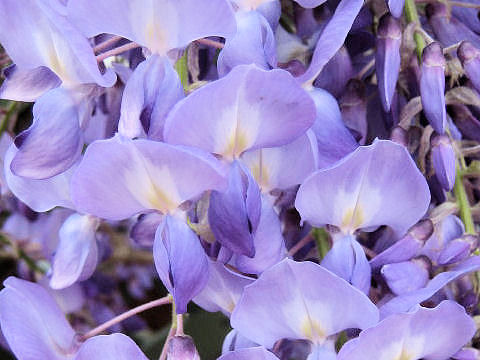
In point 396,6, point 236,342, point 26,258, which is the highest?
point 396,6

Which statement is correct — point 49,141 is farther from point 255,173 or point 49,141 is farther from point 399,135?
point 399,135

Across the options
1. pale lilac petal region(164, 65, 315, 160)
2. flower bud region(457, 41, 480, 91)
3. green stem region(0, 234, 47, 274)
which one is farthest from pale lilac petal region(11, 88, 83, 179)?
green stem region(0, 234, 47, 274)

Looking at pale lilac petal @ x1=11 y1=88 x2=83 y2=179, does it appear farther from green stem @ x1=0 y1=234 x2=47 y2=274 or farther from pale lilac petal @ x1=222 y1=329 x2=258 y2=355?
green stem @ x1=0 y1=234 x2=47 y2=274

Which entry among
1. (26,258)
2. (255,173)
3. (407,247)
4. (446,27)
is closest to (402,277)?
(407,247)

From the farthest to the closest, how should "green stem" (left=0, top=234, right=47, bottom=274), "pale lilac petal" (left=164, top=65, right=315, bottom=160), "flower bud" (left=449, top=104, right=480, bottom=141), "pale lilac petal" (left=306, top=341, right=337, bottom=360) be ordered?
1. "green stem" (left=0, top=234, right=47, bottom=274)
2. "flower bud" (left=449, top=104, right=480, bottom=141)
3. "pale lilac petal" (left=306, top=341, right=337, bottom=360)
4. "pale lilac petal" (left=164, top=65, right=315, bottom=160)

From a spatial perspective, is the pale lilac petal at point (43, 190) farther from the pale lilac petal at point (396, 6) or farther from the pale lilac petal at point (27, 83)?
the pale lilac petal at point (396, 6)
